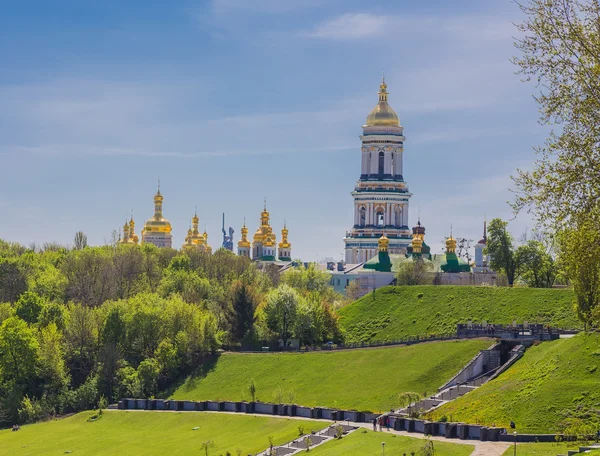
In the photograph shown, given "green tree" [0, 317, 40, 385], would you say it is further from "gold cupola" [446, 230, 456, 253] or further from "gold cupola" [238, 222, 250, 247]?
"gold cupola" [238, 222, 250, 247]

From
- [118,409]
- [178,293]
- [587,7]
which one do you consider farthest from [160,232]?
[587,7]

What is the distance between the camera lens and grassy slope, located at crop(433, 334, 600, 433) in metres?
54.2

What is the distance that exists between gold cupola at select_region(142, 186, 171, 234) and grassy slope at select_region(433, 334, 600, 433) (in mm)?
130404

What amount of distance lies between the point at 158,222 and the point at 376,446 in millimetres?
140257

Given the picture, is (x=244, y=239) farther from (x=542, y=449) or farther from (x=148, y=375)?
(x=542, y=449)

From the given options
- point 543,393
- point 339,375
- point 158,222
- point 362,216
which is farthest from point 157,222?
point 543,393

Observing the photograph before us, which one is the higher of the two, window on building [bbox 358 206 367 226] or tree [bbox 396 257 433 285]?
window on building [bbox 358 206 367 226]

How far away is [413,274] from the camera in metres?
117

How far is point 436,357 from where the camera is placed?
239 feet

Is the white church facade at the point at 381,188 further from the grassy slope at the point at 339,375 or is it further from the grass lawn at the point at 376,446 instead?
the grass lawn at the point at 376,446

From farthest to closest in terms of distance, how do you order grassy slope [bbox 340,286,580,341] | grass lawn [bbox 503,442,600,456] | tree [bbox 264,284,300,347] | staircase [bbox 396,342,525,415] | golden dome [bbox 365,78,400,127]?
golden dome [bbox 365,78,400,127] → tree [bbox 264,284,300,347] → grassy slope [bbox 340,286,580,341] → staircase [bbox 396,342,525,415] → grass lawn [bbox 503,442,600,456]

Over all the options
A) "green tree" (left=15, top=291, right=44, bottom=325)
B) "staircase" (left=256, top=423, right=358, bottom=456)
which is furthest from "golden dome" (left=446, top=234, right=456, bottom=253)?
"staircase" (left=256, top=423, right=358, bottom=456)

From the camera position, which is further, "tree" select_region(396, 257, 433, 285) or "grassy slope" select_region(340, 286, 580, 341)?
"tree" select_region(396, 257, 433, 285)

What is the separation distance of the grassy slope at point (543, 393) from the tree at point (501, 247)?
42.8m
